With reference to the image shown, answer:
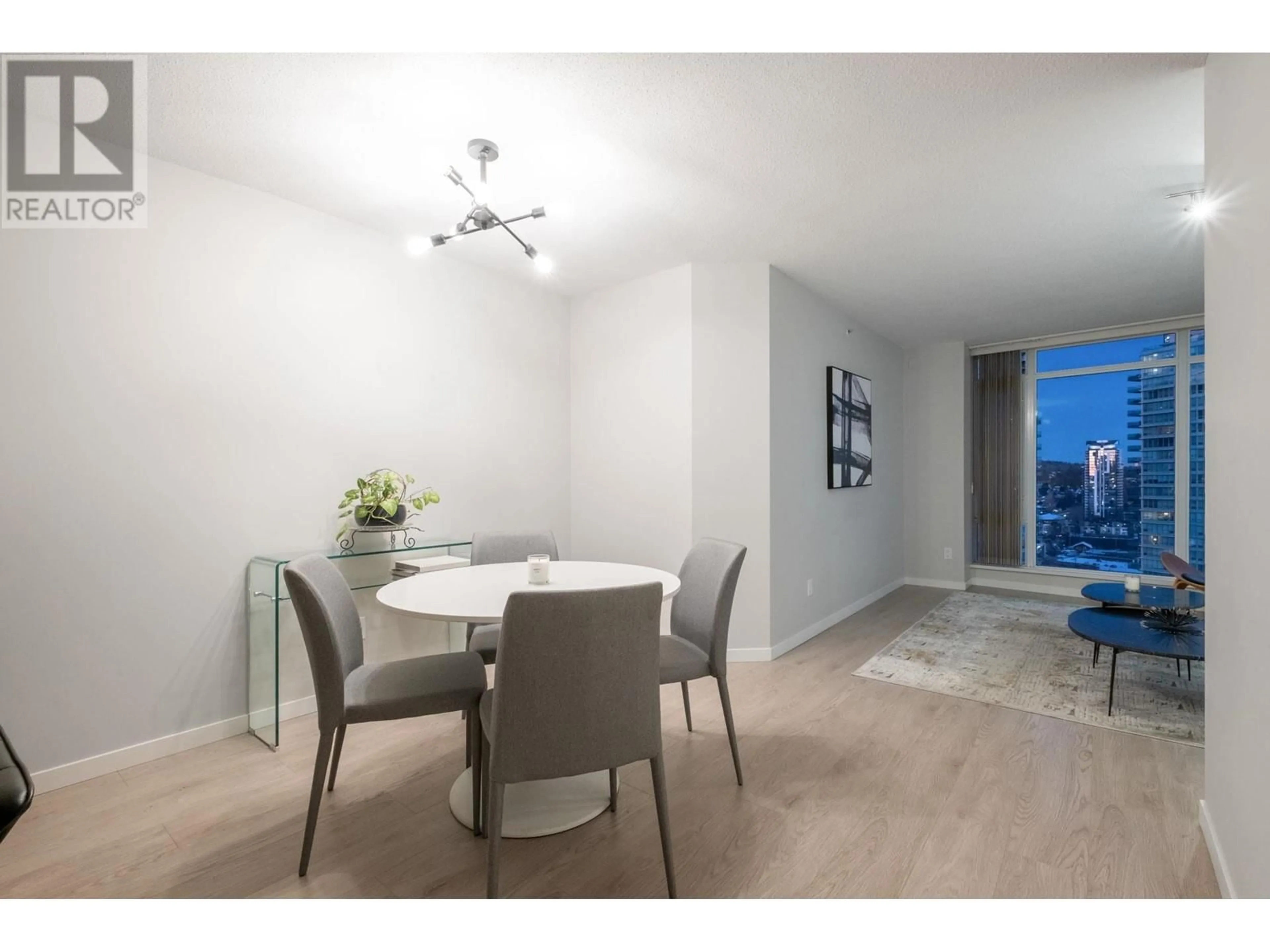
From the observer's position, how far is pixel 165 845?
1.76 m

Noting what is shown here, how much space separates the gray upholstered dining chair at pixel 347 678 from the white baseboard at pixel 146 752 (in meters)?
0.43

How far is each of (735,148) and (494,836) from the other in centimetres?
245

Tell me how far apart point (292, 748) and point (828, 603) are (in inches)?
138

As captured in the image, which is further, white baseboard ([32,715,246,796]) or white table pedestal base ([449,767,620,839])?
white baseboard ([32,715,246,796])

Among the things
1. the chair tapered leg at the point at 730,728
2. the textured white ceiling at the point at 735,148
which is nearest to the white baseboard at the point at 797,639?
the chair tapered leg at the point at 730,728

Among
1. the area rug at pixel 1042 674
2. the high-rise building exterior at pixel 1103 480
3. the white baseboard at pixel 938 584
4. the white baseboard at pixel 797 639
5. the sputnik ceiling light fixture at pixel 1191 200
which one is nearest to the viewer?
the sputnik ceiling light fixture at pixel 1191 200

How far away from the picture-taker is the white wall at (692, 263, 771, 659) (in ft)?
11.7

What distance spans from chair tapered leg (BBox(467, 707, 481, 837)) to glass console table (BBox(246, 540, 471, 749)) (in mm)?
1090

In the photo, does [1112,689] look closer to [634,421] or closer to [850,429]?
[850,429]

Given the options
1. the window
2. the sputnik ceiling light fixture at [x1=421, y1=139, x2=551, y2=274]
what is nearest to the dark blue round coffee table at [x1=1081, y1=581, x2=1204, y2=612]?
the window

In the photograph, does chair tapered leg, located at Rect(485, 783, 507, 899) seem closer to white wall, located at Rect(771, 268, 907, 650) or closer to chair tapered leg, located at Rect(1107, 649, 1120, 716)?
white wall, located at Rect(771, 268, 907, 650)

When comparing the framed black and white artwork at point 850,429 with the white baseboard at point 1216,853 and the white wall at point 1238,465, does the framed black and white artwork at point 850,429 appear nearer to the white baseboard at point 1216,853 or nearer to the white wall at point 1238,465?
the white wall at point 1238,465

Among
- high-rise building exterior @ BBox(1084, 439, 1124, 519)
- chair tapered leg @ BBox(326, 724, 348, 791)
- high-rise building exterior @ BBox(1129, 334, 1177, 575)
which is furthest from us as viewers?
high-rise building exterior @ BBox(1084, 439, 1124, 519)

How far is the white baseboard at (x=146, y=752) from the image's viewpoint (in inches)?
82.2
